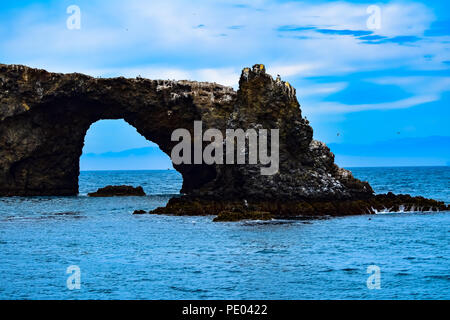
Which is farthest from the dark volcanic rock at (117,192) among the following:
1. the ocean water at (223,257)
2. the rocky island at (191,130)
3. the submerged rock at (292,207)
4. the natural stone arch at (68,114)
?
the ocean water at (223,257)

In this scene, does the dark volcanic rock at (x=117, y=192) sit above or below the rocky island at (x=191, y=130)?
below

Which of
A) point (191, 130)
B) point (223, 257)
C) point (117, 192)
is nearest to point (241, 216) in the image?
point (223, 257)

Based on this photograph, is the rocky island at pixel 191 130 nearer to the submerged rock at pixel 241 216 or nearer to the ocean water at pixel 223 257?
the submerged rock at pixel 241 216

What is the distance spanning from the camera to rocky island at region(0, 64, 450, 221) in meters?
41.2

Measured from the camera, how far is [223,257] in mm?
24156

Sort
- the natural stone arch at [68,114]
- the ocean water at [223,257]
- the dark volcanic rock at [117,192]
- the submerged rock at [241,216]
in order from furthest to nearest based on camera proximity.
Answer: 1. the dark volcanic rock at [117,192]
2. the natural stone arch at [68,114]
3. the submerged rock at [241,216]
4. the ocean water at [223,257]

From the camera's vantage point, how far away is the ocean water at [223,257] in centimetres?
1855

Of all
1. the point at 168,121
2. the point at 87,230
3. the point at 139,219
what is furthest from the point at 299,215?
the point at 168,121

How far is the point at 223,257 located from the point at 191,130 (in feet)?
119

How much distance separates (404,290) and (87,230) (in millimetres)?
19891

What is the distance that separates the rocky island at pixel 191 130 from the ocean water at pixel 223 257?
3.67m
